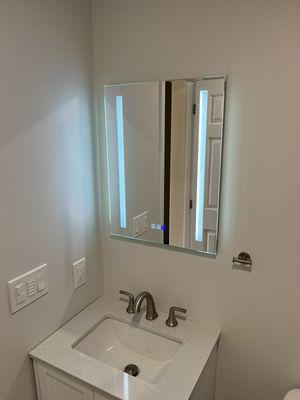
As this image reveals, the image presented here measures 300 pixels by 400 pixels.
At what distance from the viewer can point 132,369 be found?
4.44ft

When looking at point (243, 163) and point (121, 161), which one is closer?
point (243, 163)

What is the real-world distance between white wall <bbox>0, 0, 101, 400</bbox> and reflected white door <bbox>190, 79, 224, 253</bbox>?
1.72 ft

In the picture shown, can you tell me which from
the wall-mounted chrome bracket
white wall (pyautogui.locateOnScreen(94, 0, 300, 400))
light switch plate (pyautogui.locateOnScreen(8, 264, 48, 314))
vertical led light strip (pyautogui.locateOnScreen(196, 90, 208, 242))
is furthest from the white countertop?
vertical led light strip (pyautogui.locateOnScreen(196, 90, 208, 242))

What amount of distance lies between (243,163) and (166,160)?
34cm

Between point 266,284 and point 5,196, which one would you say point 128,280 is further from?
point 5,196

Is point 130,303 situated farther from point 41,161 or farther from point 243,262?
point 41,161

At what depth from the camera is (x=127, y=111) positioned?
1.43 meters

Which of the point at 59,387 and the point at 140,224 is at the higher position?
the point at 140,224

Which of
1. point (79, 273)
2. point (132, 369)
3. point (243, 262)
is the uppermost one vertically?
point (243, 262)

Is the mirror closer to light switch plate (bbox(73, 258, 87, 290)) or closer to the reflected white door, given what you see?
the reflected white door

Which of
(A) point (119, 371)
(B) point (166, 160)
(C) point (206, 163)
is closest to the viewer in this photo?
(A) point (119, 371)

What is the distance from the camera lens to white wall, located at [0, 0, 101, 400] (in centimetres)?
108

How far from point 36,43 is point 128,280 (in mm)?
1153

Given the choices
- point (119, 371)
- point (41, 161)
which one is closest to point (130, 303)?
point (119, 371)
